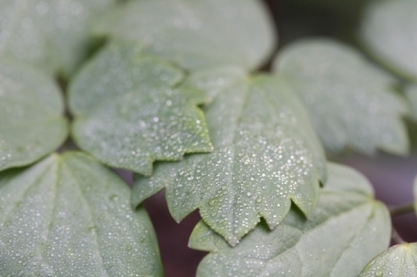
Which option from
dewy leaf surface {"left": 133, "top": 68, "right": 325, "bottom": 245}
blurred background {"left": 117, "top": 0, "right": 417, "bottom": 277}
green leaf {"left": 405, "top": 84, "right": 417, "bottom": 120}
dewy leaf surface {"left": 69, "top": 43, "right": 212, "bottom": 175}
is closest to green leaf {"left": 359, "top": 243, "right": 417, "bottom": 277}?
dewy leaf surface {"left": 133, "top": 68, "right": 325, "bottom": 245}

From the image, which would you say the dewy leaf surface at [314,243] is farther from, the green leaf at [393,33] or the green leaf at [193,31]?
the green leaf at [393,33]

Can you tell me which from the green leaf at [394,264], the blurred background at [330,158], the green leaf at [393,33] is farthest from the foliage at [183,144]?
the blurred background at [330,158]

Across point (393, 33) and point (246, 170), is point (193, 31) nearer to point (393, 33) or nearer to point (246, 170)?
point (246, 170)

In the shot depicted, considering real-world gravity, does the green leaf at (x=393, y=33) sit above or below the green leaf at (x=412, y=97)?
above

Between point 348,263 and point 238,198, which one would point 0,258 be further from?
point 348,263

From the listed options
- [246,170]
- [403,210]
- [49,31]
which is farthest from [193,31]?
[403,210]

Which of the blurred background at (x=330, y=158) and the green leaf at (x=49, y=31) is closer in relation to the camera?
the green leaf at (x=49, y=31)

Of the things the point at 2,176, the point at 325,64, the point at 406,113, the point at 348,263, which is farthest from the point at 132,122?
the point at 406,113
